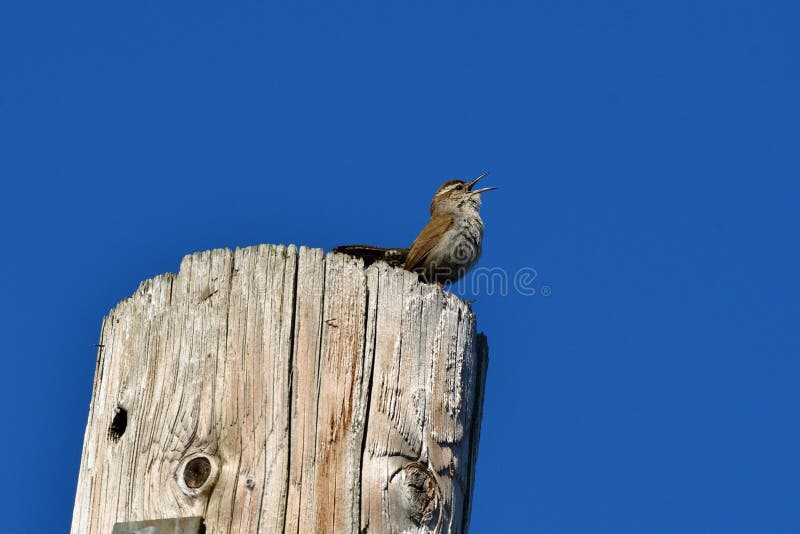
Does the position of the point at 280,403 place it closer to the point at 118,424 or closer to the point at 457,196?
the point at 118,424

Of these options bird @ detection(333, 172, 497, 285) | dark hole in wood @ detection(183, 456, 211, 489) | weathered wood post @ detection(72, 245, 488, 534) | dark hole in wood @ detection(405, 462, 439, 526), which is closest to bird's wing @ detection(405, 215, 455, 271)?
bird @ detection(333, 172, 497, 285)

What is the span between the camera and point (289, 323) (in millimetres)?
3271

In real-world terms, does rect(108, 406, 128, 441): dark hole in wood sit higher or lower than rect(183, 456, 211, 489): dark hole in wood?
higher

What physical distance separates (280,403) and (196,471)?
1.12ft

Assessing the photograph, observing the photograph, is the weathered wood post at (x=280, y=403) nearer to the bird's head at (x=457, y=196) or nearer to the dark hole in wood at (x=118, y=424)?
the dark hole in wood at (x=118, y=424)

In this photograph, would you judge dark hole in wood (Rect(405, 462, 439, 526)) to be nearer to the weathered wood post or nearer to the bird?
the weathered wood post

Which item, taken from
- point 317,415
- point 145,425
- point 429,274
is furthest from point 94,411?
point 429,274

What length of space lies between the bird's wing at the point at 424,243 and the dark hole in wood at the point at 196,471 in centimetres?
362

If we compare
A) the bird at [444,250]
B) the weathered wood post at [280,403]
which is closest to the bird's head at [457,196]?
the bird at [444,250]

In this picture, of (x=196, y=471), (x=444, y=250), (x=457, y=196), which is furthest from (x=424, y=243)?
(x=196, y=471)

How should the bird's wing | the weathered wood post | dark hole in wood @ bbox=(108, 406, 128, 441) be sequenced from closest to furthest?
the weathered wood post < dark hole in wood @ bbox=(108, 406, 128, 441) < the bird's wing

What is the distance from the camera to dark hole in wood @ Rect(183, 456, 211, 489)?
10.3ft

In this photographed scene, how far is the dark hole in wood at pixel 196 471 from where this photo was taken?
10.3 ft

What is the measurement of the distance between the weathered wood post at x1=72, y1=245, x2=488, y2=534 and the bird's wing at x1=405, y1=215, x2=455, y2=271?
10.3 feet
